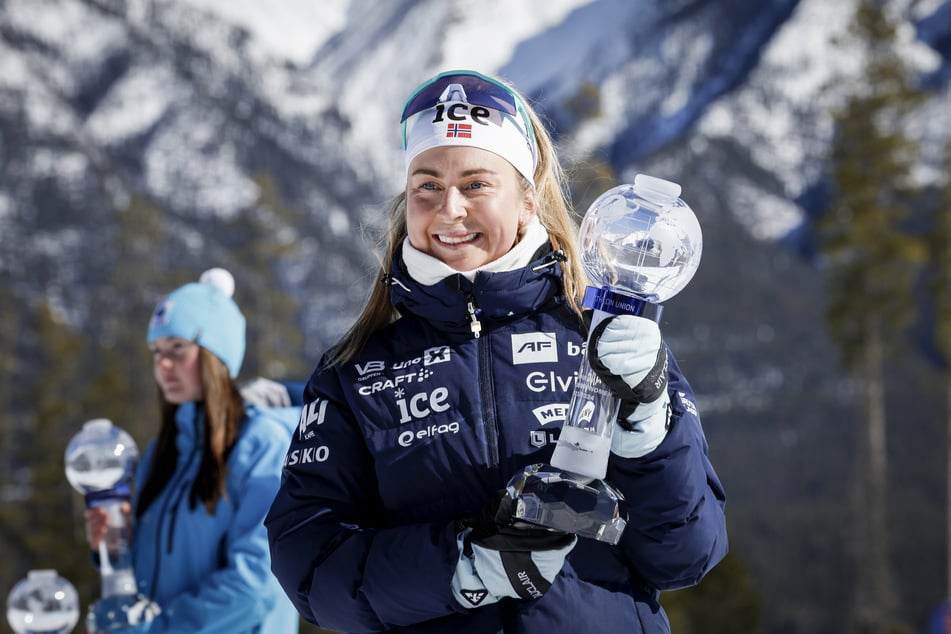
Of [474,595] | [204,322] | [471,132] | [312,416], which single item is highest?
[204,322]

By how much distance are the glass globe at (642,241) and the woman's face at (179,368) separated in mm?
2218

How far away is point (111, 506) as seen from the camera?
3740 millimetres

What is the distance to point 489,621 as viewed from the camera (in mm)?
2010

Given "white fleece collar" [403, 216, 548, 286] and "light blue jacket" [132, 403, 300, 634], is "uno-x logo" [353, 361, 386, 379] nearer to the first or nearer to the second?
"white fleece collar" [403, 216, 548, 286]

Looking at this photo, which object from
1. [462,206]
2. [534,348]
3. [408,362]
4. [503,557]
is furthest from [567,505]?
[462,206]

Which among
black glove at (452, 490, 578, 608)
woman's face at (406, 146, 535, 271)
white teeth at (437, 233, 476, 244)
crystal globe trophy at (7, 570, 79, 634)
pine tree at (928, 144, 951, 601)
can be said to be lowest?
black glove at (452, 490, 578, 608)

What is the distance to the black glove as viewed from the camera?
1819 mm

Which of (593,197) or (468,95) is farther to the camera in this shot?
(593,197)

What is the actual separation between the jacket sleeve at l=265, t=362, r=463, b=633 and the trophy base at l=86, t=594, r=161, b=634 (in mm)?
1513

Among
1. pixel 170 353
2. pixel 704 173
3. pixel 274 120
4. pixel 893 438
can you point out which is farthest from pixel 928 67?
pixel 170 353

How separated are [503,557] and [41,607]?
8.72 ft

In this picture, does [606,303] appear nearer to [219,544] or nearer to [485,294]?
[485,294]

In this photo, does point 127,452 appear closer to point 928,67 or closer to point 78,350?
point 78,350

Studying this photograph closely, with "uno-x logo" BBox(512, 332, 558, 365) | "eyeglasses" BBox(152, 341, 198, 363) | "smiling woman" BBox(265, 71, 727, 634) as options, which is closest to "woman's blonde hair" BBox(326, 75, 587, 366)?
"smiling woman" BBox(265, 71, 727, 634)
